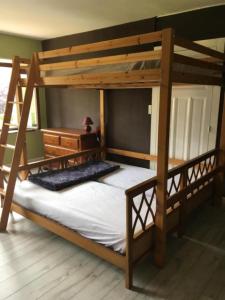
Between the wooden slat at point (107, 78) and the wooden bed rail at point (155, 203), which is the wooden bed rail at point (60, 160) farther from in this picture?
the wooden bed rail at point (155, 203)

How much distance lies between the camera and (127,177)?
3219mm

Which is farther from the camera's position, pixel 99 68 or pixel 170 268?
pixel 99 68

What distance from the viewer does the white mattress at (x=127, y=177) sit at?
3.03 metres

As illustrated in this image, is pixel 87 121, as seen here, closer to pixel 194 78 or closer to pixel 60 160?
pixel 60 160

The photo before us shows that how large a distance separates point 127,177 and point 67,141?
1358mm

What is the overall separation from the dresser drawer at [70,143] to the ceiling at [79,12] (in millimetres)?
1706

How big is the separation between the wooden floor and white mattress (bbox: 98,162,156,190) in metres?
0.83

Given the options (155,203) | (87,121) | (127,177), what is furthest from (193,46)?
(87,121)

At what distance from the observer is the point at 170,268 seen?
2.03 m

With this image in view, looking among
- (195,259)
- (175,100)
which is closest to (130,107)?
(175,100)

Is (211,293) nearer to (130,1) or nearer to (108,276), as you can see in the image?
(108,276)

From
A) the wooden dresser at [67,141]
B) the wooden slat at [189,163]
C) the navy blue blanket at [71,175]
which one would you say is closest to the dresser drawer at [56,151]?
the wooden dresser at [67,141]

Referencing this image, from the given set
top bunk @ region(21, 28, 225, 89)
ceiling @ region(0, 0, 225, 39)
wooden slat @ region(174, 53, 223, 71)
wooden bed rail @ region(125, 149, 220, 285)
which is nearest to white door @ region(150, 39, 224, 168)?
wooden bed rail @ region(125, 149, 220, 285)

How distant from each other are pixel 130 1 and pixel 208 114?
157 centimetres
